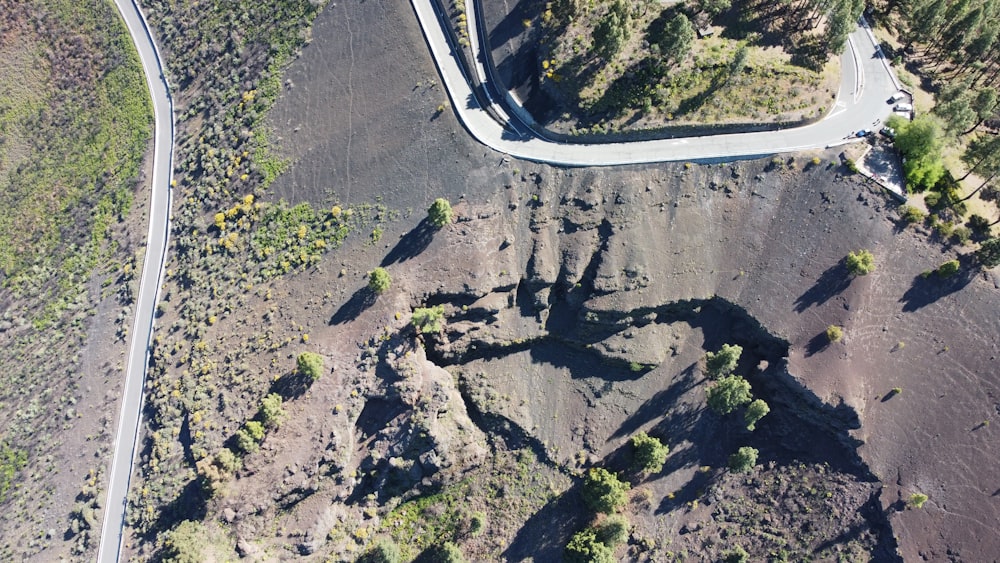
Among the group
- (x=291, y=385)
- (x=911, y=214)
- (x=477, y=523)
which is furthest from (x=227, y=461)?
(x=911, y=214)

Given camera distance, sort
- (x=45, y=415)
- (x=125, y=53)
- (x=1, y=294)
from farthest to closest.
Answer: (x=125, y=53)
(x=1, y=294)
(x=45, y=415)

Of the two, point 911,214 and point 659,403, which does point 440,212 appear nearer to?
point 659,403

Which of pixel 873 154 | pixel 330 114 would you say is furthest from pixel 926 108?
pixel 330 114

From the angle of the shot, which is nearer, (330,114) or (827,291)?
(827,291)

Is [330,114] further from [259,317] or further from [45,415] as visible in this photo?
[45,415]

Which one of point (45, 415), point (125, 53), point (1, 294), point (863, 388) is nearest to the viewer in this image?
point (863, 388)

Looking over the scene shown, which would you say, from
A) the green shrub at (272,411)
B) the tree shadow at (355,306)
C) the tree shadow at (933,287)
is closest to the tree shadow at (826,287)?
the tree shadow at (933,287)
